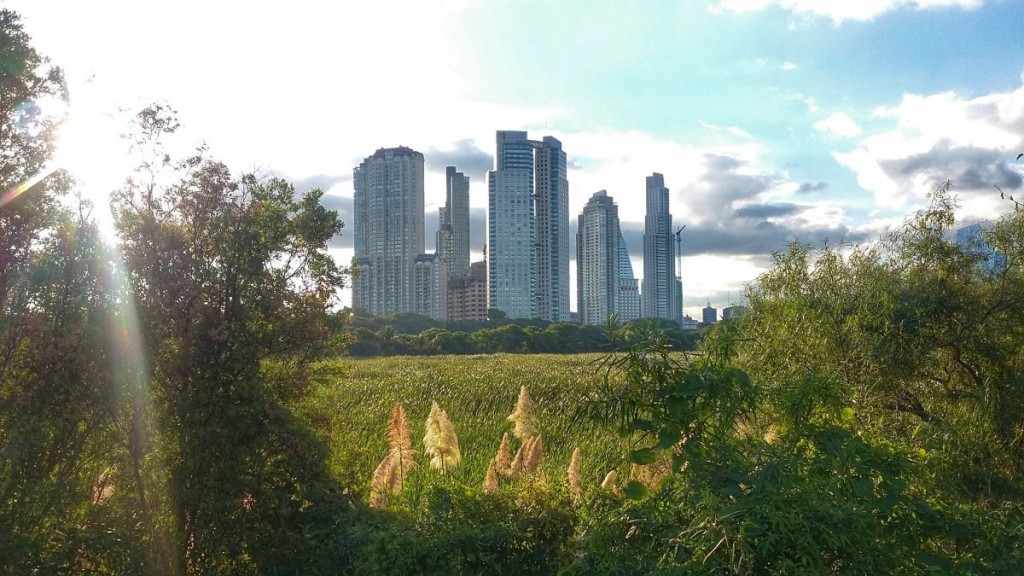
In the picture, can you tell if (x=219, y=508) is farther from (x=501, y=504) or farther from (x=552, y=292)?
(x=552, y=292)

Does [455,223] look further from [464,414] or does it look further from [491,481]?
[491,481]

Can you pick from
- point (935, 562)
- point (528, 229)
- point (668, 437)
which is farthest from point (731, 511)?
point (528, 229)

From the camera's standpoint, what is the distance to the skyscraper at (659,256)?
3735 inches

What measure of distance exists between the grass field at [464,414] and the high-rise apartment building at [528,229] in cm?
5068

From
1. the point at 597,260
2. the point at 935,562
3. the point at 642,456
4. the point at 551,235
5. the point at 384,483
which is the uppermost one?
the point at 551,235

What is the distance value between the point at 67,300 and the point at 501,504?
4.39 metres

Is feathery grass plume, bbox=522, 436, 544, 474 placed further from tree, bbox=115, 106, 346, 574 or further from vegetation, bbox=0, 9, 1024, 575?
tree, bbox=115, 106, 346, 574

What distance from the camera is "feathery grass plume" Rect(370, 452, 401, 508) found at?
6646 mm

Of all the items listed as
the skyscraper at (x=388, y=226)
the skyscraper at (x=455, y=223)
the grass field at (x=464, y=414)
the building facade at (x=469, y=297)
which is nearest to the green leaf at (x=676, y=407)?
the grass field at (x=464, y=414)

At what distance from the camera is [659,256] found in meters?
102

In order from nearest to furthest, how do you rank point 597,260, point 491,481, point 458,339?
point 491,481 < point 458,339 < point 597,260

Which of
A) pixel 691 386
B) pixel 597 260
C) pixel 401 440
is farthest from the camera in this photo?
pixel 597 260

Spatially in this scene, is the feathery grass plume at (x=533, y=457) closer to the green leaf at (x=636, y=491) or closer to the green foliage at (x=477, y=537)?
the green foliage at (x=477, y=537)

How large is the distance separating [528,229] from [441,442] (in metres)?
73.4
